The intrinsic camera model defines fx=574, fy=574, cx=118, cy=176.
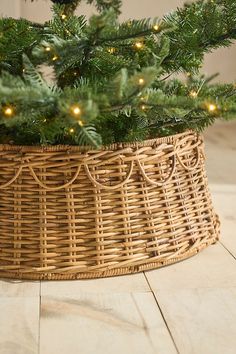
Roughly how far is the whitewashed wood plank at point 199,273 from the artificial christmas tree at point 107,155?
0.02m

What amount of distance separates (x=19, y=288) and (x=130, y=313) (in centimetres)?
18

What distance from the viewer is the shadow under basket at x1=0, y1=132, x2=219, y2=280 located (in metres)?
0.84

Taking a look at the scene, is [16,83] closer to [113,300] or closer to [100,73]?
[100,73]

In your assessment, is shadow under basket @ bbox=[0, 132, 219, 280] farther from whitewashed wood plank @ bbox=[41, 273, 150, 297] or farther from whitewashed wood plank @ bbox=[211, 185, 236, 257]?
whitewashed wood plank @ bbox=[211, 185, 236, 257]

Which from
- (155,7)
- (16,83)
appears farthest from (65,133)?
(155,7)

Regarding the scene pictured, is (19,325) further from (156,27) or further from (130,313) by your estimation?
(156,27)

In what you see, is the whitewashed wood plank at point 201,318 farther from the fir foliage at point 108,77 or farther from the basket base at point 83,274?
the fir foliage at point 108,77

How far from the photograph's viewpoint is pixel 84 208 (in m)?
0.86

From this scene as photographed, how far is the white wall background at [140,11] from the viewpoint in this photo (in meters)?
2.19

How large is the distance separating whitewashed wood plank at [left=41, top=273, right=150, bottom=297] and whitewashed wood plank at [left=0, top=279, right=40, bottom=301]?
1 cm

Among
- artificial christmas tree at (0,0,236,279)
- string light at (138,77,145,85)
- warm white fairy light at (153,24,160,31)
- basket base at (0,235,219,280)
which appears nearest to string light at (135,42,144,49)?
artificial christmas tree at (0,0,236,279)

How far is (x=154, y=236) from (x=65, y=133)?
0.22 metres

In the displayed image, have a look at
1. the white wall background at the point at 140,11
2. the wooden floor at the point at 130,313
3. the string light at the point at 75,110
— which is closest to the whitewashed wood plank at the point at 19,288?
the wooden floor at the point at 130,313

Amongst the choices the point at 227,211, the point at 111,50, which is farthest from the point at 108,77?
the point at 227,211
